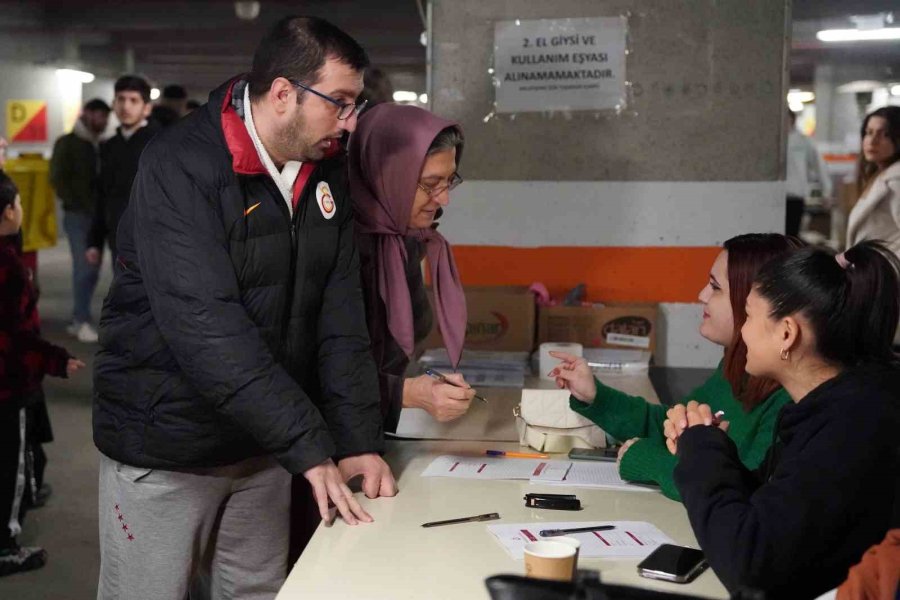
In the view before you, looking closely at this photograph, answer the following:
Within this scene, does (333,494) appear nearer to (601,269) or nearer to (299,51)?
(299,51)

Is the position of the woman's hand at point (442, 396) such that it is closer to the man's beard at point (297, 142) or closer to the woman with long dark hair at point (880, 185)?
the man's beard at point (297, 142)

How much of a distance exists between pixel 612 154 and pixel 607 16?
19.9 inches

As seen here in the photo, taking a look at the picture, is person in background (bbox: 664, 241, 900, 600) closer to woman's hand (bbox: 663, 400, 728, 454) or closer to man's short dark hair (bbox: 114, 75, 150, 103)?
woman's hand (bbox: 663, 400, 728, 454)

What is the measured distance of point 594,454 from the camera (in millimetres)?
2477

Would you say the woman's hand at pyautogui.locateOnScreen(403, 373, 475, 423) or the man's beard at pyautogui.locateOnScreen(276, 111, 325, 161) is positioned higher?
the man's beard at pyautogui.locateOnScreen(276, 111, 325, 161)

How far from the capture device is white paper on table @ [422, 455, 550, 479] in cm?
227

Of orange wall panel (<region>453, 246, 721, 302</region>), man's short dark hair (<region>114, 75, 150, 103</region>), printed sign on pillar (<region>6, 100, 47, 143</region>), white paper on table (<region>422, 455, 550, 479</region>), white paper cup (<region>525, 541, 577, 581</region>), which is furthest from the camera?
printed sign on pillar (<region>6, 100, 47, 143</region>)

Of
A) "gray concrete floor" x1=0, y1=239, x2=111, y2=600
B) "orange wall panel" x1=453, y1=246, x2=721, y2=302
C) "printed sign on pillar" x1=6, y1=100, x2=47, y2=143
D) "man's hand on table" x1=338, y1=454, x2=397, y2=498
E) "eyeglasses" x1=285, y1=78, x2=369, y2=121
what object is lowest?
"gray concrete floor" x1=0, y1=239, x2=111, y2=600

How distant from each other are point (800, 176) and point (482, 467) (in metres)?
8.76

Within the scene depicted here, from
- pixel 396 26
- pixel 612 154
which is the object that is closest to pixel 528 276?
pixel 612 154

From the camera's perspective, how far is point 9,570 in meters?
3.76

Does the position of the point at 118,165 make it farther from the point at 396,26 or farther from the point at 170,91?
the point at 396,26

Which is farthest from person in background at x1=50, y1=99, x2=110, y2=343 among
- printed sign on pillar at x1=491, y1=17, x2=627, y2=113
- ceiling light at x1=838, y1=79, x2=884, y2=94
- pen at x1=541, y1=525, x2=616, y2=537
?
ceiling light at x1=838, y1=79, x2=884, y2=94

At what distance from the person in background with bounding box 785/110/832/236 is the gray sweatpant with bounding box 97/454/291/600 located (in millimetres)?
6422
